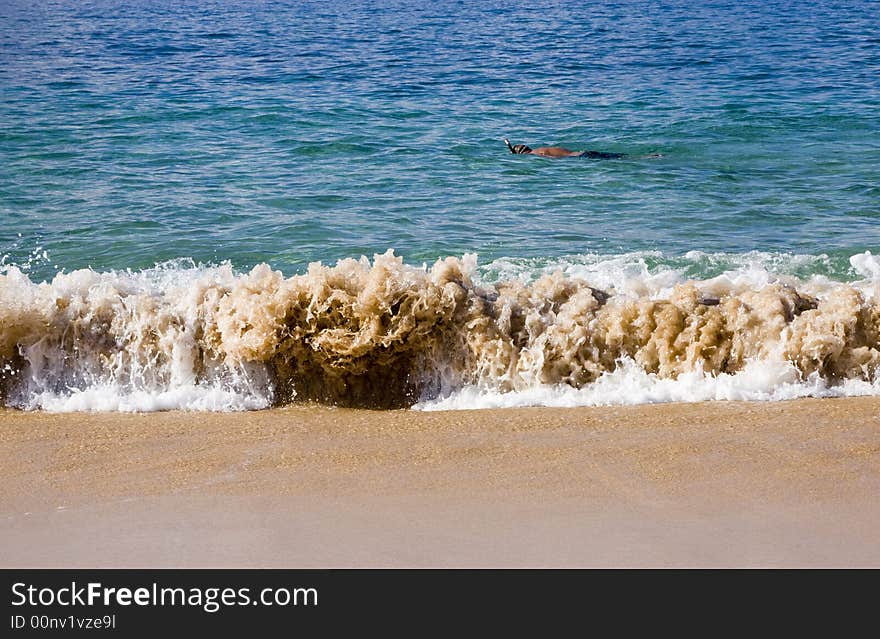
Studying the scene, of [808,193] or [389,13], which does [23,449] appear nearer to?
[808,193]

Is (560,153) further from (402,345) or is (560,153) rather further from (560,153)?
(402,345)

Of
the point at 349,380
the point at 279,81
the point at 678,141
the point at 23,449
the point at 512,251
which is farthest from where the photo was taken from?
the point at 279,81

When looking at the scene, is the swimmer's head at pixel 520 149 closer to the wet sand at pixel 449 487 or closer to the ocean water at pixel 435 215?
the ocean water at pixel 435 215

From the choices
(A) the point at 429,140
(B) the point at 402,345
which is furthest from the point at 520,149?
(B) the point at 402,345

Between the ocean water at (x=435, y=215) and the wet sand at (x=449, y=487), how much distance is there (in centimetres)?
39

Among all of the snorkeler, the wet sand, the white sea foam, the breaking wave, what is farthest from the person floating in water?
the wet sand

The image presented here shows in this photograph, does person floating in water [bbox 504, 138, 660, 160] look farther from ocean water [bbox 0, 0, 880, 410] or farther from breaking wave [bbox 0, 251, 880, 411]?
breaking wave [bbox 0, 251, 880, 411]

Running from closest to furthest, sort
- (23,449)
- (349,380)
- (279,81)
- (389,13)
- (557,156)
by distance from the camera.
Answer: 1. (23,449)
2. (349,380)
3. (557,156)
4. (279,81)
5. (389,13)

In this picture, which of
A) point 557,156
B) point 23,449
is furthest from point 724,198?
point 23,449

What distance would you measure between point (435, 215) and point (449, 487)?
5.32 meters

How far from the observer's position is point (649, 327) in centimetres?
579

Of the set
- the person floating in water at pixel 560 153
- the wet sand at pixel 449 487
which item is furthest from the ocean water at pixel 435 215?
the wet sand at pixel 449 487

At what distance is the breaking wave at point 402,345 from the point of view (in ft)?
18.1
